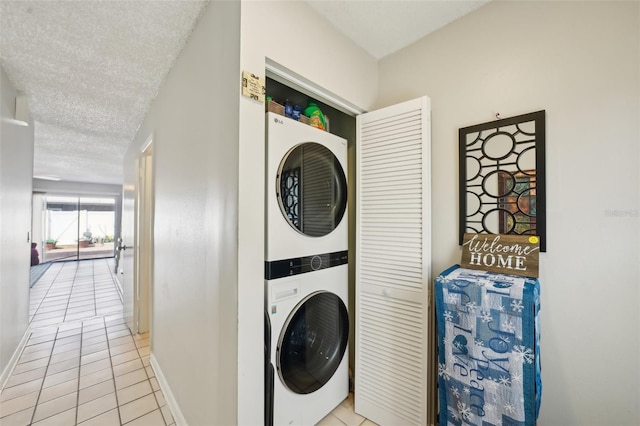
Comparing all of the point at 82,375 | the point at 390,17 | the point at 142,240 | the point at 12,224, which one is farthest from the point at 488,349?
the point at 12,224

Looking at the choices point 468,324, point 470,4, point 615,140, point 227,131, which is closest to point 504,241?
point 468,324

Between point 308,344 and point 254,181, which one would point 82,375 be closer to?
point 308,344

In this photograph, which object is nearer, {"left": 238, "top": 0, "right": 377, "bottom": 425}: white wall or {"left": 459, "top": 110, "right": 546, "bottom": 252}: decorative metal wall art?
{"left": 238, "top": 0, "right": 377, "bottom": 425}: white wall

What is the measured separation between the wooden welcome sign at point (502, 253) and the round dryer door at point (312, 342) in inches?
A: 31.6

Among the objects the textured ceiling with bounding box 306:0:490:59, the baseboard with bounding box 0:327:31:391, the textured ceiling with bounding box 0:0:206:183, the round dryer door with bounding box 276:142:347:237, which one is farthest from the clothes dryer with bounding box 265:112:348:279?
the baseboard with bounding box 0:327:31:391

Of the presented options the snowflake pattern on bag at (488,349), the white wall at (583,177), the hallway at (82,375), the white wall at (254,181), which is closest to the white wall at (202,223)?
the white wall at (254,181)

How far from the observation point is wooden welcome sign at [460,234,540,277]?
114cm

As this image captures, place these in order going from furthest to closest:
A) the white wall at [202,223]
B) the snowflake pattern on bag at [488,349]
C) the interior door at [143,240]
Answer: the interior door at [143,240]
the white wall at [202,223]
the snowflake pattern on bag at [488,349]

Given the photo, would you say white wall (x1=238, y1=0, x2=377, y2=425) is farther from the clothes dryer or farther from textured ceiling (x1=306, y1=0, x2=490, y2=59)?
textured ceiling (x1=306, y1=0, x2=490, y2=59)

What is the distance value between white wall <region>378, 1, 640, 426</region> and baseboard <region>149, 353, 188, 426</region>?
1939mm

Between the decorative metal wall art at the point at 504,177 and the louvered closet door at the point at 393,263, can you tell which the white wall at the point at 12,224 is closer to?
the louvered closet door at the point at 393,263

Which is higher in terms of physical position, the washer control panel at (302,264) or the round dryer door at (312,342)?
the washer control panel at (302,264)

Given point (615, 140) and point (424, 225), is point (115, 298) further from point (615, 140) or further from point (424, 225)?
point (615, 140)

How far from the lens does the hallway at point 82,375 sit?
5.35 ft
